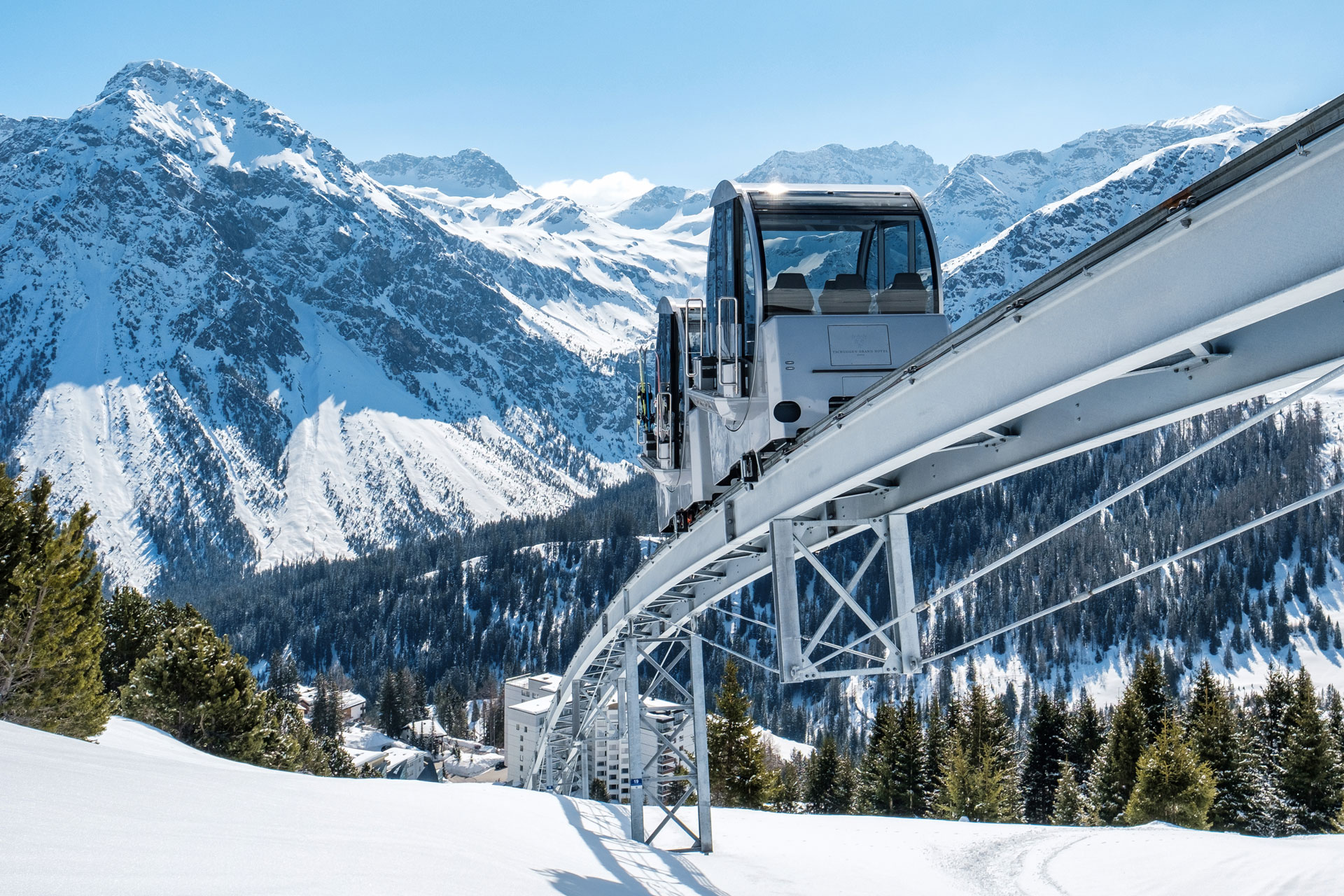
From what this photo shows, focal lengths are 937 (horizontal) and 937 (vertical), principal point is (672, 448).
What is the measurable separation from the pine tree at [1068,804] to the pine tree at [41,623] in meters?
38.2

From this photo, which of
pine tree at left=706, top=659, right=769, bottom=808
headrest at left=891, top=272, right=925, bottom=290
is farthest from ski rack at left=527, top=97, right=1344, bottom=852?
pine tree at left=706, top=659, right=769, bottom=808

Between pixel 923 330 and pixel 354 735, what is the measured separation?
105101 mm

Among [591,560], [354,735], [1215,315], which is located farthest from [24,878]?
[591,560]

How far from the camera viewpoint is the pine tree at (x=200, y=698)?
107 feet

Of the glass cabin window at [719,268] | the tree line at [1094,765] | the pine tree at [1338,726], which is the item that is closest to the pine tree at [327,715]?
the tree line at [1094,765]

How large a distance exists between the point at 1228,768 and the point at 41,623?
43.4m

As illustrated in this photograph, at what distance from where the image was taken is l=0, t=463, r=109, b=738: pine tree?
22.4 meters

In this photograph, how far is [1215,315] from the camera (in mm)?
5320

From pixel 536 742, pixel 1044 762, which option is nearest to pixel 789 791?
pixel 1044 762

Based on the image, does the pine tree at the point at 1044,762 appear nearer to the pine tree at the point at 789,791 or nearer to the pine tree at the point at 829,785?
the pine tree at the point at 829,785

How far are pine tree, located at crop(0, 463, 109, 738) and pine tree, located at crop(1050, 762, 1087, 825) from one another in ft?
125

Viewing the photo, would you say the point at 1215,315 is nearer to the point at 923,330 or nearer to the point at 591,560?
the point at 923,330

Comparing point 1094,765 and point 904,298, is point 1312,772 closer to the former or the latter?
point 1094,765

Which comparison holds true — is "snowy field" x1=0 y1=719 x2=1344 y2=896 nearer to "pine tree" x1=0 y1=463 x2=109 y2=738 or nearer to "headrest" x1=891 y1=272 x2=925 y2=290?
"pine tree" x1=0 y1=463 x2=109 y2=738
